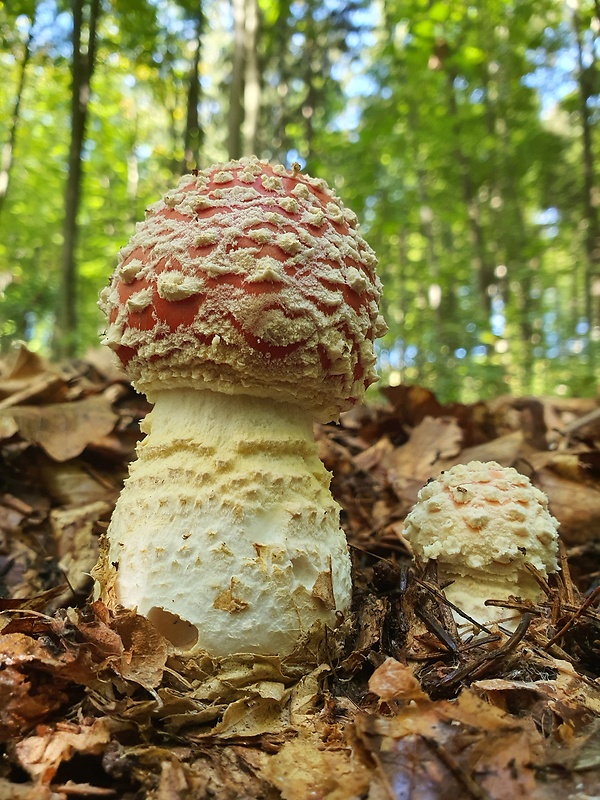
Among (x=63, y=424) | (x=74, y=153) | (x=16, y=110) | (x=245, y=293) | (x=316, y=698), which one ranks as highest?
(x=16, y=110)

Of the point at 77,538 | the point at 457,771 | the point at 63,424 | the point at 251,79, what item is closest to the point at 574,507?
the point at 457,771

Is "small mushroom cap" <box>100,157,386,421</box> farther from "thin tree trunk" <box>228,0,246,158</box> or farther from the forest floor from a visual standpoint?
"thin tree trunk" <box>228,0,246,158</box>

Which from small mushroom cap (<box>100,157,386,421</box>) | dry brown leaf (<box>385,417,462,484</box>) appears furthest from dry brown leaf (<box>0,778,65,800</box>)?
dry brown leaf (<box>385,417,462,484</box>)

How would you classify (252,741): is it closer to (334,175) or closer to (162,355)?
(162,355)

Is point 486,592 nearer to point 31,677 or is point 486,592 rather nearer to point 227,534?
point 227,534

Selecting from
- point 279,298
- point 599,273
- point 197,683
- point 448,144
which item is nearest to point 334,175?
point 448,144

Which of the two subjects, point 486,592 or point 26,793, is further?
point 486,592

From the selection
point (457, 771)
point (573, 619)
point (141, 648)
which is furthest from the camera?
point (573, 619)
